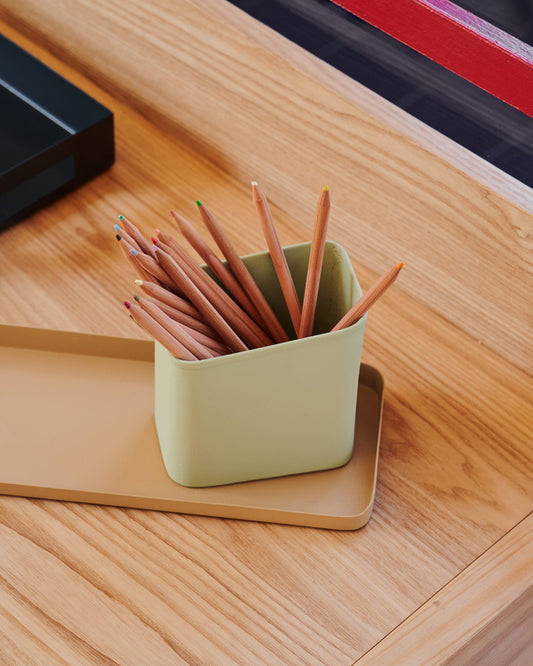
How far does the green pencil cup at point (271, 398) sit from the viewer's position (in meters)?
0.51

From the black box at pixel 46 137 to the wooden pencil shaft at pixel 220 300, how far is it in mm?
242

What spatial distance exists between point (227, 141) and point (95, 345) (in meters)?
0.23

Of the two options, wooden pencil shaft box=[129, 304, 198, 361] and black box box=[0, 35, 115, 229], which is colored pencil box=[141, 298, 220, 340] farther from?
black box box=[0, 35, 115, 229]

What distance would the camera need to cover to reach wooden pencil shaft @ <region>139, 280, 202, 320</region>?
49 centimetres

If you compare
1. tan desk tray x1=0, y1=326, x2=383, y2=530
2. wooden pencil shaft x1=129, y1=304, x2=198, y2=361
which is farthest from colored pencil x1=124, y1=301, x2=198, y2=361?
tan desk tray x1=0, y1=326, x2=383, y2=530

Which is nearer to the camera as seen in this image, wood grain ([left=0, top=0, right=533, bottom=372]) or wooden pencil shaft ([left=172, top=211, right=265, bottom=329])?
wooden pencil shaft ([left=172, top=211, right=265, bottom=329])

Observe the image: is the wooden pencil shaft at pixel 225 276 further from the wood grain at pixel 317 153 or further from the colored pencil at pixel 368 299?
the wood grain at pixel 317 153

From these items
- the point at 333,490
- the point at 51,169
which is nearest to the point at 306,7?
the point at 51,169

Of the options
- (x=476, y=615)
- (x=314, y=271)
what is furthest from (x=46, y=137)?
(x=476, y=615)

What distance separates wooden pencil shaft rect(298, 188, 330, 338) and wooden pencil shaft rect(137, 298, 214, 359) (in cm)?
6

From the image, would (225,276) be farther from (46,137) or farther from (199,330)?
(46,137)

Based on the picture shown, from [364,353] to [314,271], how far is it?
0.47 feet

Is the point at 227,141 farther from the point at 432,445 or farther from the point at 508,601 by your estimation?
the point at 508,601

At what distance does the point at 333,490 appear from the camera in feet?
1.86
